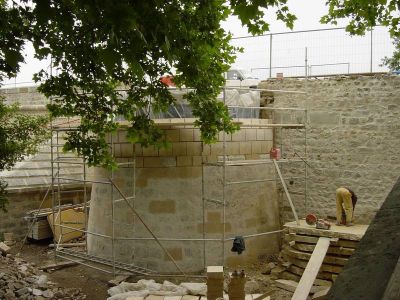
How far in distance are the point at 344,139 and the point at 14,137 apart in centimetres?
748

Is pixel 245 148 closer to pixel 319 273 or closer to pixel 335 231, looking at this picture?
pixel 335 231

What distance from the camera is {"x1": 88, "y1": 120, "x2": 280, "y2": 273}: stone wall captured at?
376 inches

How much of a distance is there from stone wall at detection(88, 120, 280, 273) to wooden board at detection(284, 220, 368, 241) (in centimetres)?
117

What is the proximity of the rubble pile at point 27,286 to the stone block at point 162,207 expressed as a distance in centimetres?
225

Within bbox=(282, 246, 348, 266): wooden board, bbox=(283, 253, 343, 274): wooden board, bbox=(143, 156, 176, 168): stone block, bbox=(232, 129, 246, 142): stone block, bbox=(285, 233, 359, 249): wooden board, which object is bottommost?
bbox=(283, 253, 343, 274): wooden board

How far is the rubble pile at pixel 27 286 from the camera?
8.18 metres

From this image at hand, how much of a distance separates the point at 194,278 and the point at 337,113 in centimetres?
499

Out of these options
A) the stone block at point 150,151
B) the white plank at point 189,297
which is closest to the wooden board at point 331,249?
the white plank at point 189,297

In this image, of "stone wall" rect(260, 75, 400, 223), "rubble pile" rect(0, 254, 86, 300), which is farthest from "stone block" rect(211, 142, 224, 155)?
"rubble pile" rect(0, 254, 86, 300)

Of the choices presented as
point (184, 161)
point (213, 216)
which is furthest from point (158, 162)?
point (213, 216)

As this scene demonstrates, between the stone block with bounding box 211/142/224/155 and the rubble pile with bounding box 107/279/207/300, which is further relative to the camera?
the stone block with bounding box 211/142/224/155

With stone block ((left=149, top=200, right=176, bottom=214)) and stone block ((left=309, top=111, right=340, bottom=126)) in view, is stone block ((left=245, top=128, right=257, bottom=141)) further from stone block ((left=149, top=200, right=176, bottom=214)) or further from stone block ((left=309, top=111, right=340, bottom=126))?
stone block ((left=149, top=200, right=176, bottom=214))

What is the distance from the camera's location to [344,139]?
33.3 ft

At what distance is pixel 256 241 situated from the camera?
10.1 meters
